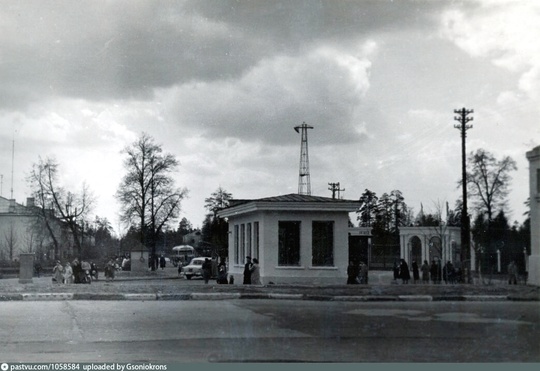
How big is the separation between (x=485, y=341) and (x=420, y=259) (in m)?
51.7

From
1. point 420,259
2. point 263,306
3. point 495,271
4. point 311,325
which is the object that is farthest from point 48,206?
point 311,325

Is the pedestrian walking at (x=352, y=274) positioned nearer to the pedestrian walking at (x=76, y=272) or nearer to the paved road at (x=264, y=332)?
the paved road at (x=264, y=332)

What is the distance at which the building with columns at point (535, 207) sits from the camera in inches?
1246

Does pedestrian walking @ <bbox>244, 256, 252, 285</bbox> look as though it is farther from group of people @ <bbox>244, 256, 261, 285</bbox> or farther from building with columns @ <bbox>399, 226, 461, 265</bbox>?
building with columns @ <bbox>399, 226, 461, 265</bbox>

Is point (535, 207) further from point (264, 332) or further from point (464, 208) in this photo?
point (264, 332)

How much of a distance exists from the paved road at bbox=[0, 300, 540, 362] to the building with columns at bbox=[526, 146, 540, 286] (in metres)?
13.0

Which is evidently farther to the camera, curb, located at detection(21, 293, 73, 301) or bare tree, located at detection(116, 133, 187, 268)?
bare tree, located at detection(116, 133, 187, 268)

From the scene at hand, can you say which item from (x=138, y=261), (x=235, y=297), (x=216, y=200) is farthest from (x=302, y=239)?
(x=216, y=200)

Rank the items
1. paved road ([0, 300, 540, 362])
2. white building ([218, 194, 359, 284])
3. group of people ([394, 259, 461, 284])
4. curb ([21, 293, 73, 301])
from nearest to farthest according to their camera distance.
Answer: paved road ([0, 300, 540, 362]) < curb ([21, 293, 73, 301]) < white building ([218, 194, 359, 284]) < group of people ([394, 259, 461, 284])

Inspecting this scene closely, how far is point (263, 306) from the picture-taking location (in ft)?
63.4

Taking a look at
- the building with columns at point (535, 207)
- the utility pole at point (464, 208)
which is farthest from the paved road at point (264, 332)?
the utility pole at point (464, 208)

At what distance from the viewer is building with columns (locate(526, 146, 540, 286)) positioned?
31.6 m

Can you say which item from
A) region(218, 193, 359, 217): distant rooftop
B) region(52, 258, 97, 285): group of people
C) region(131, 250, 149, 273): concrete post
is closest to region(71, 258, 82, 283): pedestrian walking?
region(52, 258, 97, 285): group of people

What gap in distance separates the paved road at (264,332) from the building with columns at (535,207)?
13.0m
